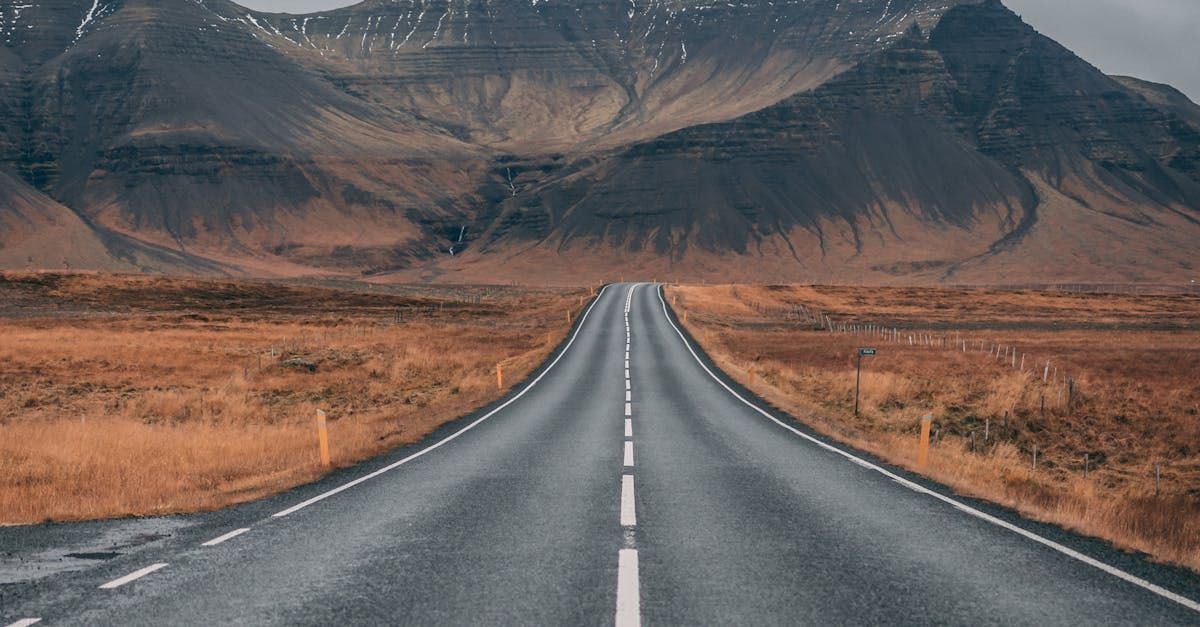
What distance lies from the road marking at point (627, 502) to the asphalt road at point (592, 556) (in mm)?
51

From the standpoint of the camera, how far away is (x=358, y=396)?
30.1 meters

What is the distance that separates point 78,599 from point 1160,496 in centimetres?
1805

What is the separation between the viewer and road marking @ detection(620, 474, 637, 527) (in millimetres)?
10195

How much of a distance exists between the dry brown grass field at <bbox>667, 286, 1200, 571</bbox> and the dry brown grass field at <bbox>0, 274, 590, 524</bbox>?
32.5 feet

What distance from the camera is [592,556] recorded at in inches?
343

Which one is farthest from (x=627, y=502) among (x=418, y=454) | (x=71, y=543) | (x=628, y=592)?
(x=71, y=543)

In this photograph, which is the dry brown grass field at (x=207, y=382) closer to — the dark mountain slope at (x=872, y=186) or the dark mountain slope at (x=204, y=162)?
the dark mountain slope at (x=204, y=162)

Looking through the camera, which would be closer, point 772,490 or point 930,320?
point 772,490

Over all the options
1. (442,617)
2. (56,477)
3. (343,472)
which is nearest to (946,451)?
(343,472)

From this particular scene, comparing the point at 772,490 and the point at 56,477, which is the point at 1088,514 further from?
A: the point at 56,477

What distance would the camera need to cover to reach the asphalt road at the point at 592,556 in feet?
23.7

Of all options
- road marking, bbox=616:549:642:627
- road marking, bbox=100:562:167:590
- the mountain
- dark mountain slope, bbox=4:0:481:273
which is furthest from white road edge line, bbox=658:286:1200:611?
dark mountain slope, bbox=4:0:481:273

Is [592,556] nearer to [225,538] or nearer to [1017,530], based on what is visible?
[225,538]

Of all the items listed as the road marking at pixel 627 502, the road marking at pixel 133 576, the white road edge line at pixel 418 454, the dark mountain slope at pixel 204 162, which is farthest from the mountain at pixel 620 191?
the road marking at pixel 133 576
